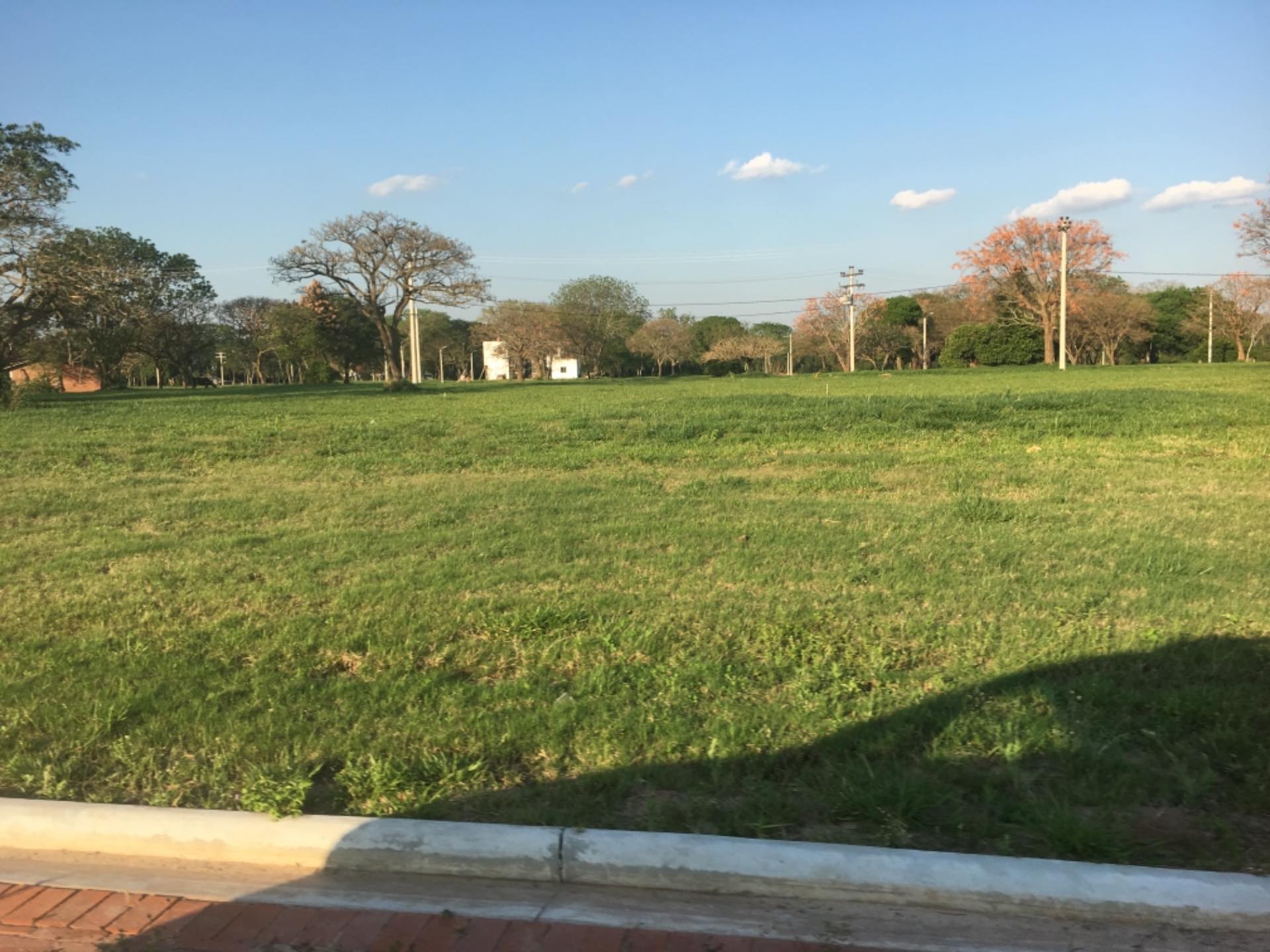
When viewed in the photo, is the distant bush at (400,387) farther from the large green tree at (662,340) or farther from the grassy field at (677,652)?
the large green tree at (662,340)

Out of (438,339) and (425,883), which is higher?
(438,339)

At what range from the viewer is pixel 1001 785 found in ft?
11.5

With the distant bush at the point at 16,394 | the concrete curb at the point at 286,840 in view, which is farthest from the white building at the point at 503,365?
the concrete curb at the point at 286,840

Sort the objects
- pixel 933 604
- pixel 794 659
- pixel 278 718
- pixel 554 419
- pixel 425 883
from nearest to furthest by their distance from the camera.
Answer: pixel 425 883
pixel 278 718
pixel 794 659
pixel 933 604
pixel 554 419

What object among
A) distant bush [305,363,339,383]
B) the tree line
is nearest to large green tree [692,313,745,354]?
the tree line

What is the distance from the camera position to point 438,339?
3654 inches

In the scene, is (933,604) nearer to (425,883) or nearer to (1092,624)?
(1092,624)

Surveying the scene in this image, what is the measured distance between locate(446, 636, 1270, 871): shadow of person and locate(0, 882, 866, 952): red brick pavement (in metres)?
0.50

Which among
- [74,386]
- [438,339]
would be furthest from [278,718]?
[438,339]

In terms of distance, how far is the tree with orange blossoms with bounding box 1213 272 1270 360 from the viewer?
196ft

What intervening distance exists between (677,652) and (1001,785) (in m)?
1.83

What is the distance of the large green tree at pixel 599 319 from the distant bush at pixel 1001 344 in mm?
33178

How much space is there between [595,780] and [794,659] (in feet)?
5.04

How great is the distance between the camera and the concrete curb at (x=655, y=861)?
9.36ft
